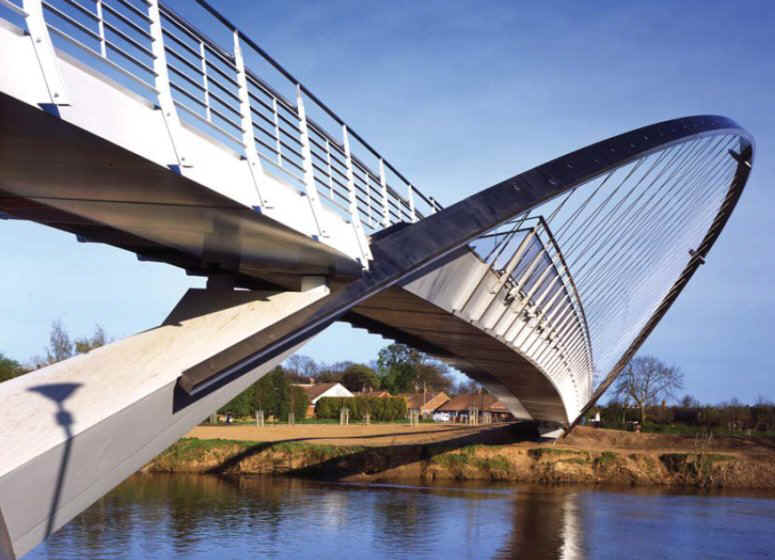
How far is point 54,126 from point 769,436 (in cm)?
4900

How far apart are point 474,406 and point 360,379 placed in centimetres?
3389

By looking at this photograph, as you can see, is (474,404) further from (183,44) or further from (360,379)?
(183,44)

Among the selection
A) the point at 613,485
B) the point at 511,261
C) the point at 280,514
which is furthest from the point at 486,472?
the point at 511,261

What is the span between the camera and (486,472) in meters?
38.0

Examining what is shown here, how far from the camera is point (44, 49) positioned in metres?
5.51

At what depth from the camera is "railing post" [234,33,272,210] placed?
27.9ft

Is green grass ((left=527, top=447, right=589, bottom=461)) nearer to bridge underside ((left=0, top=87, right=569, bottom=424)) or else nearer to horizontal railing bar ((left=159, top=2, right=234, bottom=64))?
bridge underside ((left=0, top=87, right=569, bottom=424))

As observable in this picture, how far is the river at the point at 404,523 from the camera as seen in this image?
20672mm

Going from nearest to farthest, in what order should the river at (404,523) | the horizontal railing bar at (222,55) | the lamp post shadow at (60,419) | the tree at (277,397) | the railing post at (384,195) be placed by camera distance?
the lamp post shadow at (60,419)
the horizontal railing bar at (222,55)
the railing post at (384,195)
the river at (404,523)
the tree at (277,397)

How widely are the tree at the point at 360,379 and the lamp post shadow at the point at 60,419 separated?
103724 mm

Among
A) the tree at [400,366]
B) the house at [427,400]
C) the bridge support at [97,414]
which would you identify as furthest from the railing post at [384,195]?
the tree at [400,366]

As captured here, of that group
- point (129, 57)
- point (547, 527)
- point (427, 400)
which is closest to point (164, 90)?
point (129, 57)

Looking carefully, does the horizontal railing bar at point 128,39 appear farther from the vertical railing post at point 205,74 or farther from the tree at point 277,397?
the tree at point 277,397

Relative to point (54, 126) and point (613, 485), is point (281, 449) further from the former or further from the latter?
point (54, 126)
